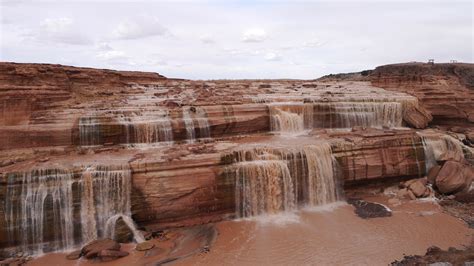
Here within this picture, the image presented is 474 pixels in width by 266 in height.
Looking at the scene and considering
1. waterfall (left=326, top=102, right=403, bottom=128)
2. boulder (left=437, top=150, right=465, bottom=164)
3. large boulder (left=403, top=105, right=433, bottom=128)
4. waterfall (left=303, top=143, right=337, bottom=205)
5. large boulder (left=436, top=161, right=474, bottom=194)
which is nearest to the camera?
waterfall (left=303, top=143, right=337, bottom=205)

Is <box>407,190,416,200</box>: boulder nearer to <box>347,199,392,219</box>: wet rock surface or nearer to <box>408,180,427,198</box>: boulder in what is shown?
<box>408,180,427,198</box>: boulder

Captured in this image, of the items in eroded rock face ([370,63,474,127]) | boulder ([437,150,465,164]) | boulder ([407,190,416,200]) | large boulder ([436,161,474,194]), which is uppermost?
eroded rock face ([370,63,474,127])

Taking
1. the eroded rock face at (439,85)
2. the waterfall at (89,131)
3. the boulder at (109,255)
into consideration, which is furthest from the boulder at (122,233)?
the eroded rock face at (439,85)

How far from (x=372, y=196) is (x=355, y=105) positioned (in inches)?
244

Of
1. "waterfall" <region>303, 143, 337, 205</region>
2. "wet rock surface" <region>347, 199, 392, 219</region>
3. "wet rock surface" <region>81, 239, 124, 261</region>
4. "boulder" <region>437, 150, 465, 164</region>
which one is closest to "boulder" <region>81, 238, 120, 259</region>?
"wet rock surface" <region>81, 239, 124, 261</region>

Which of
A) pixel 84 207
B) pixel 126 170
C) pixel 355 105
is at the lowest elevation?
pixel 84 207

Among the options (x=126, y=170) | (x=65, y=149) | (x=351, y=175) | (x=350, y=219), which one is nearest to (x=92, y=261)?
(x=126, y=170)

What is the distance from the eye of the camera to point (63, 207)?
1230cm

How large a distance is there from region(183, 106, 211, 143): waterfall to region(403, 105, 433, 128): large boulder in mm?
10883

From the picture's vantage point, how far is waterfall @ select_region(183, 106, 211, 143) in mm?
17453

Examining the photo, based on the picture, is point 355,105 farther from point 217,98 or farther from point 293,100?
point 217,98

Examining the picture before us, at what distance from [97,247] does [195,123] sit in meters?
7.29

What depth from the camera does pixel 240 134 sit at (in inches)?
738

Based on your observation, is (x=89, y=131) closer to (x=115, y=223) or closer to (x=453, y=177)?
(x=115, y=223)
